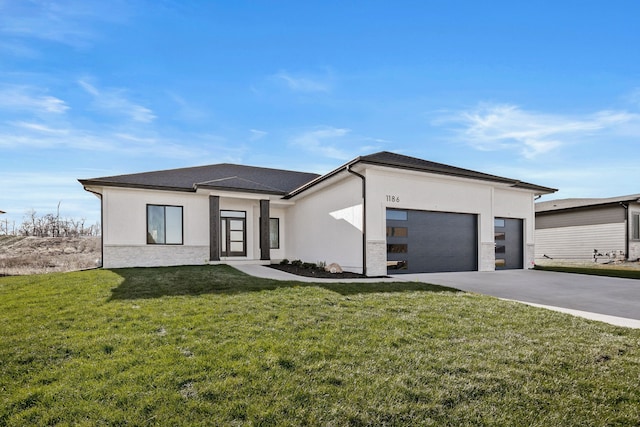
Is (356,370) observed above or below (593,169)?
below

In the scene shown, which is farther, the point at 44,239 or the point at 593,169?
the point at 44,239

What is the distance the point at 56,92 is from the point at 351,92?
29.3 ft

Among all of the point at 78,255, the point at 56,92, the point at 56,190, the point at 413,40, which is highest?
the point at 413,40

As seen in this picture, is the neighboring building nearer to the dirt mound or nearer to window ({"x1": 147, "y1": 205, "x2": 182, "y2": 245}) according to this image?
window ({"x1": 147, "y1": 205, "x2": 182, "y2": 245})

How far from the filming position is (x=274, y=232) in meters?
16.4

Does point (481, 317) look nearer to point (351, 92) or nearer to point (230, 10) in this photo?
point (351, 92)

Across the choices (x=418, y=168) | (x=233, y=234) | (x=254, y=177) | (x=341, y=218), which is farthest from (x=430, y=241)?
(x=254, y=177)

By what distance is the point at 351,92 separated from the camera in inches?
437

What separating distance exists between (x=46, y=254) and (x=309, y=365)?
19.7 meters

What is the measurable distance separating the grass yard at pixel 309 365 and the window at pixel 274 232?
34.2ft

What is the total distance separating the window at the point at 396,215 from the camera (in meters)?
11.2

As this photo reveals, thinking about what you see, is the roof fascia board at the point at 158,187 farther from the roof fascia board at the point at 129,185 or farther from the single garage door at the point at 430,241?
the single garage door at the point at 430,241

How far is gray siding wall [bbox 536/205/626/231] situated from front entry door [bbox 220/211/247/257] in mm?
19562

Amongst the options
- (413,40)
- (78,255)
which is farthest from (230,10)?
(78,255)
